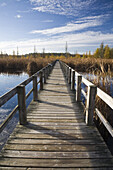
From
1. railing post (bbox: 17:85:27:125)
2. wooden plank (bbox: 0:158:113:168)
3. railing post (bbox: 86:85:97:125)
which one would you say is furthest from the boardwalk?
railing post (bbox: 86:85:97:125)

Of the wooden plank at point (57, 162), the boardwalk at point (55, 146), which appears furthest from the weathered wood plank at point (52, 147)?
the wooden plank at point (57, 162)

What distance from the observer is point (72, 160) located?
90.4 inches

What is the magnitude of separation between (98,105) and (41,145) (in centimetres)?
298

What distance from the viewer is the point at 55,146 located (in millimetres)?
2656

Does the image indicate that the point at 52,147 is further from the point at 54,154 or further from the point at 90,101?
the point at 90,101

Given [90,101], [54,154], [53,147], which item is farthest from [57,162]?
[90,101]

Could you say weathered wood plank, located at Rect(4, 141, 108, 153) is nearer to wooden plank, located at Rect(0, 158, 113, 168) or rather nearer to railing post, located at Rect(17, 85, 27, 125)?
wooden plank, located at Rect(0, 158, 113, 168)

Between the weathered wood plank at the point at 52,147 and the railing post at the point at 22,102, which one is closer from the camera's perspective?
the weathered wood plank at the point at 52,147

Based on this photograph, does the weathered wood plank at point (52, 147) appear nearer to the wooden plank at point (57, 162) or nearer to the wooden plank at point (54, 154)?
the wooden plank at point (54, 154)

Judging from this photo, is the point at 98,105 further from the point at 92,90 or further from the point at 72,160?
the point at 72,160

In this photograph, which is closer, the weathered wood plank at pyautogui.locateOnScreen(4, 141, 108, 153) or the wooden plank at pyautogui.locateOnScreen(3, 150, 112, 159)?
the wooden plank at pyautogui.locateOnScreen(3, 150, 112, 159)

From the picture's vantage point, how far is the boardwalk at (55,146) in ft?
7.27

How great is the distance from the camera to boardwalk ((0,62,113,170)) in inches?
87.2

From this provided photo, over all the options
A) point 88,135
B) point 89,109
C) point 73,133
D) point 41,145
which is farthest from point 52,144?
point 89,109
